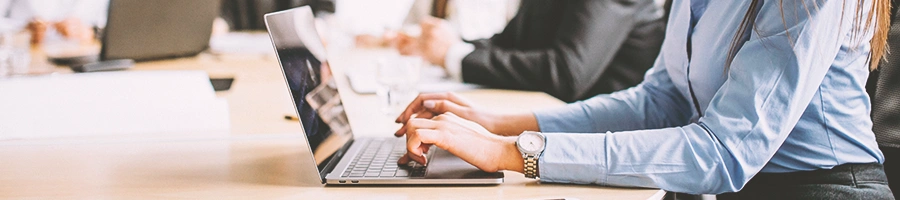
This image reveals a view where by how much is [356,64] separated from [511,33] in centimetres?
47

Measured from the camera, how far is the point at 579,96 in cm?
190

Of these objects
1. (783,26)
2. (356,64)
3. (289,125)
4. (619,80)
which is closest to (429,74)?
(356,64)

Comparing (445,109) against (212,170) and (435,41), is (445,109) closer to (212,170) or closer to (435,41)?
(212,170)

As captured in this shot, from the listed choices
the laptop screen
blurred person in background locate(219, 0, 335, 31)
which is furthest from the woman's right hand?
blurred person in background locate(219, 0, 335, 31)

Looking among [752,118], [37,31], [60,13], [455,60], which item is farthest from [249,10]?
[752,118]

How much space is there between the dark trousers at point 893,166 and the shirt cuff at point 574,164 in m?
0.56

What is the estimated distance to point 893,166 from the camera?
115cm

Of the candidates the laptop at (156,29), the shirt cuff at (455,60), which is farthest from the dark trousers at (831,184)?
the laptop at (156,29)

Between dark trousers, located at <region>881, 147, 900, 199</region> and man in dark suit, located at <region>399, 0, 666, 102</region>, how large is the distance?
79cm

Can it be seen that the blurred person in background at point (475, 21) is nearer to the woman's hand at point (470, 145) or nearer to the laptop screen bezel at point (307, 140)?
the laptop screen bezel at point (307, 140)

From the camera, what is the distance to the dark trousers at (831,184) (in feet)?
3.14

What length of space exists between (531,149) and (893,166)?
0.66 m

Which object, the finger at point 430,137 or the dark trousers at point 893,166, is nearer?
the finger at point 430,137

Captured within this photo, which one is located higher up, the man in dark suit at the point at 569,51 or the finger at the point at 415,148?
the finger at the point at 415,148
